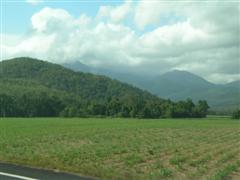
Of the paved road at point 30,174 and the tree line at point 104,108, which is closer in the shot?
the paved road at point 30,174

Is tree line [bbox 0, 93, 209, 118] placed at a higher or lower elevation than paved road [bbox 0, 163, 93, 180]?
higher

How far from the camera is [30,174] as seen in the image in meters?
14.0

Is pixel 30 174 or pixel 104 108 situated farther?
pixel 104 108

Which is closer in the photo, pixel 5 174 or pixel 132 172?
pixel 5 174

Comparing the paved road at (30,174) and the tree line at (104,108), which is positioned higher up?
the tree line at (104,108)

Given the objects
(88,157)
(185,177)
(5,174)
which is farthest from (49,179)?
(88,157)

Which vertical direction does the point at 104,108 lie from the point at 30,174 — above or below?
above

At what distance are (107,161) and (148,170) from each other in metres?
3.10

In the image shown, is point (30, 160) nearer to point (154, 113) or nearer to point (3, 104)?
point (154, 113)

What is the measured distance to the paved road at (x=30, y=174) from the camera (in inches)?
523

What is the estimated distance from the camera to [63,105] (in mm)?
156750

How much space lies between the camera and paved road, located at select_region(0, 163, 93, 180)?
1329 centimetres

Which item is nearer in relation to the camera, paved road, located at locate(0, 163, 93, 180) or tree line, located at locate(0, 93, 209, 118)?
paved road, located at locate(0, 163, 93, 180)

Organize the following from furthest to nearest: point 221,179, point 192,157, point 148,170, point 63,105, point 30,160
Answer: point 63,105, point 192,157, point 30,160, point 148,170, point 221,179
